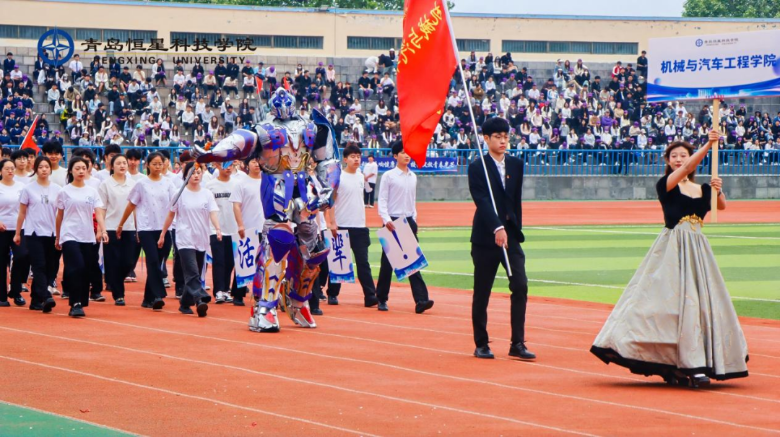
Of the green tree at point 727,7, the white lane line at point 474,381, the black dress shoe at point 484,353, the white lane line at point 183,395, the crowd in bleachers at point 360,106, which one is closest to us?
the white lane line at point 183,395

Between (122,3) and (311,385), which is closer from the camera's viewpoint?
(311,385)

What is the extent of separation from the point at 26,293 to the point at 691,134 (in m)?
33.5

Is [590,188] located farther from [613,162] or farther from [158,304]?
[158,304]

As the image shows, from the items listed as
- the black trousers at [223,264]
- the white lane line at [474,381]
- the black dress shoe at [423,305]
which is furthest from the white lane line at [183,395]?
the black dress shoe at [423,305]

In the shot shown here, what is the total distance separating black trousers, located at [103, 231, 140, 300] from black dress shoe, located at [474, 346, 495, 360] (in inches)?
227

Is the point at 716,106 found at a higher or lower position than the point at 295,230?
higher

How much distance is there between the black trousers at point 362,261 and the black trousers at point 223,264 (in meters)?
1.19

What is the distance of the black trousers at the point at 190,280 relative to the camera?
517 inches

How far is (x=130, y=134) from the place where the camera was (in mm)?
37281

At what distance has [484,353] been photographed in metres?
10.1

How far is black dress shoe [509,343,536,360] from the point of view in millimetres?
9992

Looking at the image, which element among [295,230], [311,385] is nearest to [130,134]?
[295,230]

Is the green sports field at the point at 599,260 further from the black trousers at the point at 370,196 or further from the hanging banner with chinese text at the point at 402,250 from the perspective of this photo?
the black trousers at the point at 370,196

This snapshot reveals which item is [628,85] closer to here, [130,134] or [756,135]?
[756,135]
